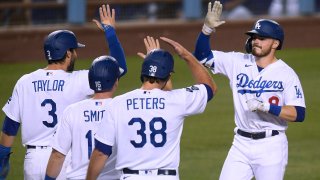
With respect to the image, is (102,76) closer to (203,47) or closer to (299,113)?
(203,47)

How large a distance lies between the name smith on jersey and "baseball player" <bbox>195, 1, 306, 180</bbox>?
52.2 inches

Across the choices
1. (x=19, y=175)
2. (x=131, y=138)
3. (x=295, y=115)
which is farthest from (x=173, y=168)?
(x=19, y=175)

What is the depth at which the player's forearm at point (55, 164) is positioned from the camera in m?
6.70

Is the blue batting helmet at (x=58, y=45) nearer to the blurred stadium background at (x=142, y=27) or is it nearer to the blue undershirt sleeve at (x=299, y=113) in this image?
the blue undershirt sleeve at (x=299, y=113)

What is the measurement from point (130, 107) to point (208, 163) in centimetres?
479

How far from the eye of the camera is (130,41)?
62.5 feet

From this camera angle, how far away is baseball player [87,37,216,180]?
644 centimetres

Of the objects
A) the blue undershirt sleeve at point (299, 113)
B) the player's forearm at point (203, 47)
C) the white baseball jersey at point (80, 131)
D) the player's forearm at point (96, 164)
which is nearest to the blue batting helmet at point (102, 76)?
the white baseball jersey at point (80, 131)

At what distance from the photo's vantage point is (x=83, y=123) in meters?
6.64

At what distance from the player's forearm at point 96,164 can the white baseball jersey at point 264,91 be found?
5.38ft

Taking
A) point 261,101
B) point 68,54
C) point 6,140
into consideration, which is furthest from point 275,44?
point 6,140

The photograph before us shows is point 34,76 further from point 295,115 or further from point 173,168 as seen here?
point 295,115

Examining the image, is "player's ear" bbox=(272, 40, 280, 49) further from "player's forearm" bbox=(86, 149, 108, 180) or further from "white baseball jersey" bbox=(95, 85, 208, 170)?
"player's forearm" bbox=(86, 149, 108, 180)

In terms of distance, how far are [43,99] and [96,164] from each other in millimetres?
1143
